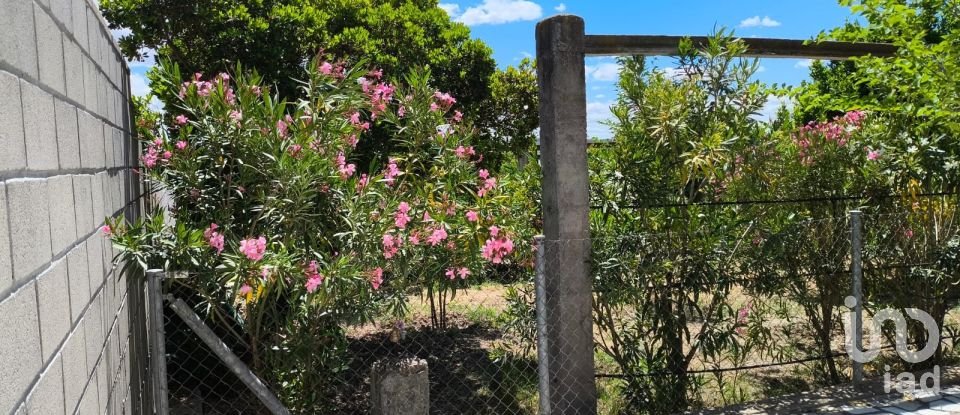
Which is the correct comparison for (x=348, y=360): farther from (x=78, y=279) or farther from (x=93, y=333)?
(x=78, y=279)

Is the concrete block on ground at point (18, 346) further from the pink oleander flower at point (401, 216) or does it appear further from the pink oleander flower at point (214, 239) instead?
the pink oleander flower at point (401, 216)

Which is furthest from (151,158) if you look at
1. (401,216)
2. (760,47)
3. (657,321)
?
(760,47)

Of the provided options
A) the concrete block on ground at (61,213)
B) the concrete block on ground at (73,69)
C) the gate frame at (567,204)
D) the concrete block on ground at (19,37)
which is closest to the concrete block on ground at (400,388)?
the gate frame at (567,204)

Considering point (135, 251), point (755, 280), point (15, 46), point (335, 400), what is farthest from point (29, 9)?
point (755, 280)

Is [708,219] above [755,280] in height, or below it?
above

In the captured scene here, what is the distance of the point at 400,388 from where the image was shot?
3.38 metres

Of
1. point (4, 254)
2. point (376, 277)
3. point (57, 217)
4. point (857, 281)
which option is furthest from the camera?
point (857, 281)

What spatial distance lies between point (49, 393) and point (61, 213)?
1.64 ft

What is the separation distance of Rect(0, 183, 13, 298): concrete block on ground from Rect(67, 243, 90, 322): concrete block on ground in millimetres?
616

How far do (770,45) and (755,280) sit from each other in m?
1.68

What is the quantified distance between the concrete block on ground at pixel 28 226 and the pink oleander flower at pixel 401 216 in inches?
74.2

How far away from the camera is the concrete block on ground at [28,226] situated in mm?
1343

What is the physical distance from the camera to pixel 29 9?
1.63m

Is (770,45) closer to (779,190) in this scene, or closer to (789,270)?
(779,190)
